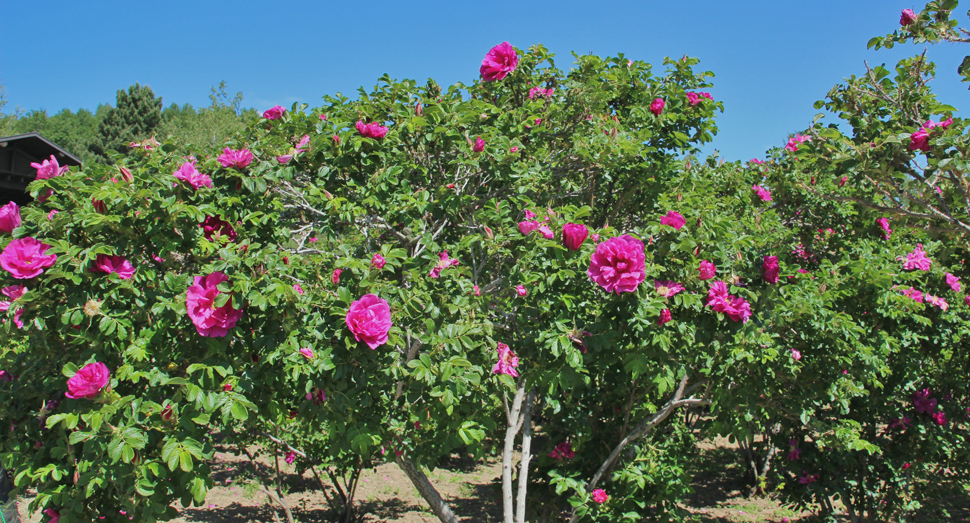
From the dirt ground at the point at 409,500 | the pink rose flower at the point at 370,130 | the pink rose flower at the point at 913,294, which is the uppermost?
the pink rose flower at the point at 370,130

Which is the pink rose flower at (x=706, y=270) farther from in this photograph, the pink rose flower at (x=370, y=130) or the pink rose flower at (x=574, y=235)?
the pink rose flower at (x=370, y=130)

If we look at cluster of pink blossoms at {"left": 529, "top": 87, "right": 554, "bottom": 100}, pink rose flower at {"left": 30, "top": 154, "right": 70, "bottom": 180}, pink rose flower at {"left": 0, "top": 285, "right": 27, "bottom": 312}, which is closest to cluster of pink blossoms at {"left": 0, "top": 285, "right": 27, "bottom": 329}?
pink rose flower at {"left": 0, "top": 285, "right": 27, "bottom": 312}

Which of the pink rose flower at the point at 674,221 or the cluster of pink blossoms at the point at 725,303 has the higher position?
the pink rose flower at the point at 674,221

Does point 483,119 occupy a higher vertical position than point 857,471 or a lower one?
higher

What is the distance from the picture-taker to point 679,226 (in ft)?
7.66

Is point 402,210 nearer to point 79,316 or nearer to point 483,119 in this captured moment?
point 483,119

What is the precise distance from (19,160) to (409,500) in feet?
31.3

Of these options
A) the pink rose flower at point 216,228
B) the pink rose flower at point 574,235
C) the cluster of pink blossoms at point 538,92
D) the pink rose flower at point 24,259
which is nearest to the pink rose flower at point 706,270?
the pink rose flower at point 574,235

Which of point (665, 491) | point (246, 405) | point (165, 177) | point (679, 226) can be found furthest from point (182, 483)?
point (665, 491)

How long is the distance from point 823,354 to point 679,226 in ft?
6.24

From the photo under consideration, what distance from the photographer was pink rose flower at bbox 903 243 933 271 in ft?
13.6

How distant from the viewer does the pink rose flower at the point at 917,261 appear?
4.14 m

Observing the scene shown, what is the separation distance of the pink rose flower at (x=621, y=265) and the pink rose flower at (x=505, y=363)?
0.48 m

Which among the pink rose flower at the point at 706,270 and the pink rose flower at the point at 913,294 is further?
the pink rose flower at the point at 913,294
